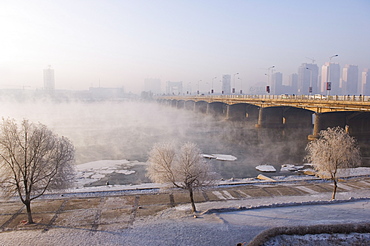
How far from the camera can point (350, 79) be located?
13388 centimetres

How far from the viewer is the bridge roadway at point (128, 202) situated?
19531 mm

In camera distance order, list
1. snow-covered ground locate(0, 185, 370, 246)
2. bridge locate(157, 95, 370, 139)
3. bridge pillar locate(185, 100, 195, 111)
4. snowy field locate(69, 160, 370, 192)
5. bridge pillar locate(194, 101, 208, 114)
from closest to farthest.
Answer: snow-covered ground locate(0, 185, 370, 246) → snowy field locate(69, 160, 370, 192) → bridge locate(157, 95, 370, 139) → bridge pillar locate(194, 101, 208, 114) → bridge pillar locate(185, 100, 195, 111)

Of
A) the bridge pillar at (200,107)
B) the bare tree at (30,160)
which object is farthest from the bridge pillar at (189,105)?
the bare tree at (30,160)

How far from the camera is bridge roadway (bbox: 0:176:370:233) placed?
19.5 meters

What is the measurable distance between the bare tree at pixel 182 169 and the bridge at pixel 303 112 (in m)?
31.5

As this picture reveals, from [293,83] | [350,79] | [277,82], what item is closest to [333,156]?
[350,79]

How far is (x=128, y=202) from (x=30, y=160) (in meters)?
7.64

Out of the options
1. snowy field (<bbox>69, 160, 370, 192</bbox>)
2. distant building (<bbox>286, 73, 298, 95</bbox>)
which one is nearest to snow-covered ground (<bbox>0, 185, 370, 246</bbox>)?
Result: snowy field (<bbox>69, 160, 370, 192</bbox>)

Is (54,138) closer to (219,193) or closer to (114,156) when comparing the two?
(219,193)

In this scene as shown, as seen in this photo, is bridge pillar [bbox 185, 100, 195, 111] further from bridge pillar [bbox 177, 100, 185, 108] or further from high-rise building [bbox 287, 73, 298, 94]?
high-rise building [bbox 287, 73, 298, 94]

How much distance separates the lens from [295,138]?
63.7m

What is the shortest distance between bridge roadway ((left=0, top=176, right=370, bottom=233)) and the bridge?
2220cm

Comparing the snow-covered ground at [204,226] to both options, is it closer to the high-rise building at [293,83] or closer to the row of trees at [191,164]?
the row of trees at [191,164]

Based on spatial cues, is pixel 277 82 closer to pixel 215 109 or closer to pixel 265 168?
pixel 215 109
